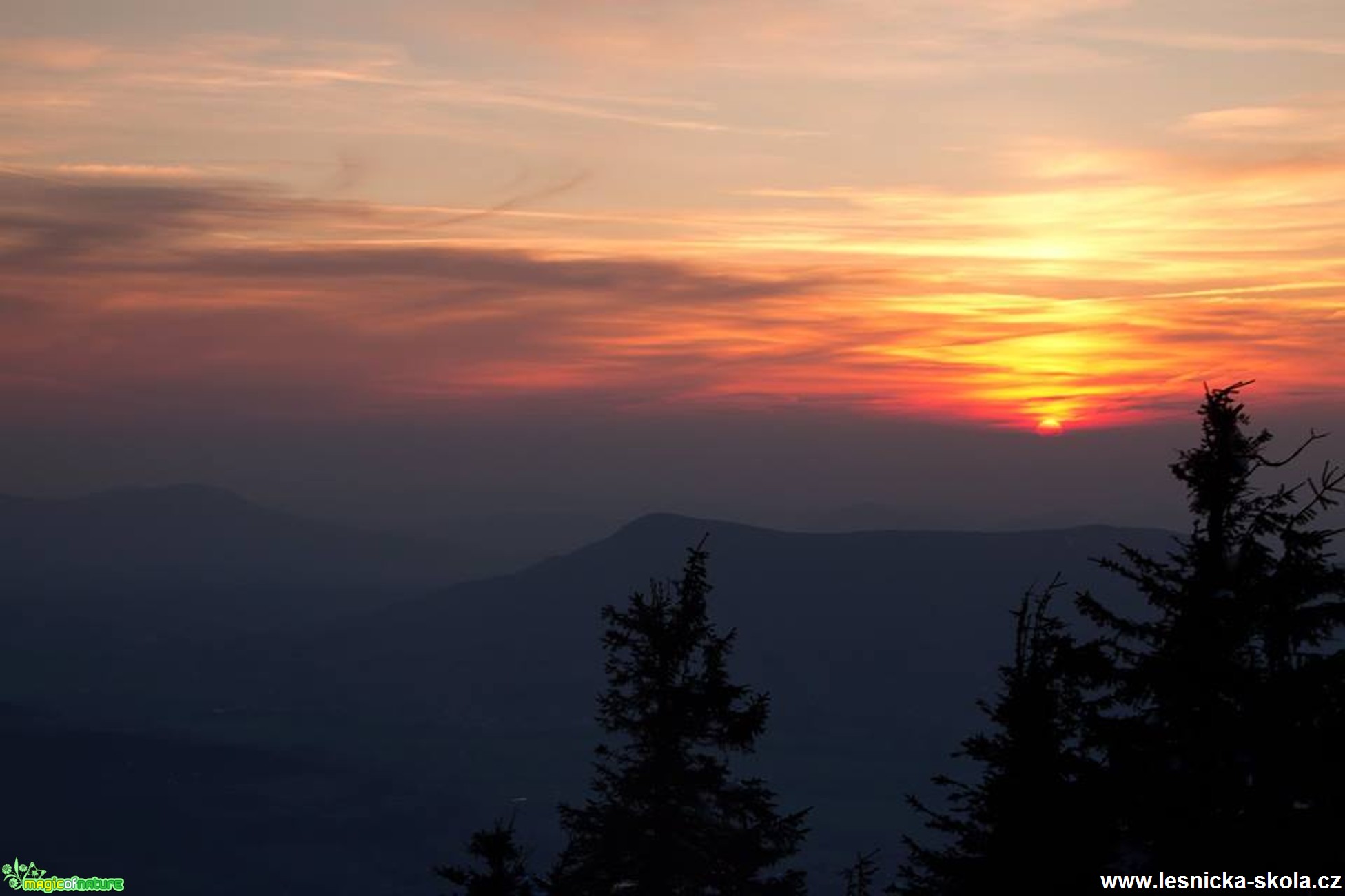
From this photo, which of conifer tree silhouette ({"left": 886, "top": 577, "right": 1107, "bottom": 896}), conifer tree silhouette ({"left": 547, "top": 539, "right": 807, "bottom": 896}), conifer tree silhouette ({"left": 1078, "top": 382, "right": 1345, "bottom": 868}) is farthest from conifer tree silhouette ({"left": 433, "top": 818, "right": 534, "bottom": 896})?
conifer tree silhouette ({"left": 1078, "top": 382, "right": 1345, "bottom": 868})

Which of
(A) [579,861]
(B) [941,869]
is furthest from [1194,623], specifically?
(A) [579,861]

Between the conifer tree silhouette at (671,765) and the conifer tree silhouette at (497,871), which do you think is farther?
the conifer tree silhouette at (671,765)

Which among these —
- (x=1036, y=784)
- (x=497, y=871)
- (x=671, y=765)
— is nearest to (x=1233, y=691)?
(x=1036, y=784)

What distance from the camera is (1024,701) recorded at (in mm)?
18078

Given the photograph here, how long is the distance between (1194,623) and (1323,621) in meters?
1.35

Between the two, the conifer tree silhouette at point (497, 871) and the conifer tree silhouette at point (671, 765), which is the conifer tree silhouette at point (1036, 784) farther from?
the conifer tree silhouette at point (671, 765)

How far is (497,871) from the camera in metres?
22.6

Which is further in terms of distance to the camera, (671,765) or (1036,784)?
(671,765)

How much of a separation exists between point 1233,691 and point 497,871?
12731mm

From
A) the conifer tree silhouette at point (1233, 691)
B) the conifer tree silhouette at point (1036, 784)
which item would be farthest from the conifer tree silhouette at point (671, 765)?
the conifer tree silhouette at point (1233, 691)

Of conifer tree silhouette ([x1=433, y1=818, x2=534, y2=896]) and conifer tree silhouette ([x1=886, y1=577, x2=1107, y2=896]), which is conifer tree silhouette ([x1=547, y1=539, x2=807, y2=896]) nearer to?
conifer tree silhouette ([x1=433, y1=818, x2=534, y2=896])

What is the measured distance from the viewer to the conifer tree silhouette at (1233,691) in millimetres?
14422

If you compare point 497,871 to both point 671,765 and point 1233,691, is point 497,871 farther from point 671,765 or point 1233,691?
point 1233,691

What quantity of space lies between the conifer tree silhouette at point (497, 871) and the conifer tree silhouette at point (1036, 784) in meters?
6.92
